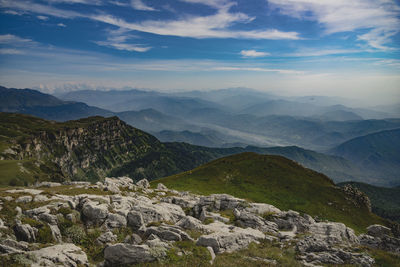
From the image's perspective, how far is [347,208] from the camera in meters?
64.7

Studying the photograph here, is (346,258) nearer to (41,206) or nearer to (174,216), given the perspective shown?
(174,216)

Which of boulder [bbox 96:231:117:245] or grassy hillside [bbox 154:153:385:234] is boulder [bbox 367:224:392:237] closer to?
grassy hillside [bbox 154:153:385:234]

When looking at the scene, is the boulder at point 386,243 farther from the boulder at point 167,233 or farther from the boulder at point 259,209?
the boulder at point 167,233

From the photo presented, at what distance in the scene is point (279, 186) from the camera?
7588cm

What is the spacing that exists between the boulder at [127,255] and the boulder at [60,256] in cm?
176

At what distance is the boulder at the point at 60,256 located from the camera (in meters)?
14.5

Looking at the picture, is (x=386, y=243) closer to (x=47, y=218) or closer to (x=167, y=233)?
(x=167, y=233)

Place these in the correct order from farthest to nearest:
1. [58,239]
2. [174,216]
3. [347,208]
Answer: [347,208] < [174,216] < [58,239]

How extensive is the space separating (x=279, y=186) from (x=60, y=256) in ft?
239

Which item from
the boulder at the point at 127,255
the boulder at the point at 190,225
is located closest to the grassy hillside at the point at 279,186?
the boulder at the point at 190,225

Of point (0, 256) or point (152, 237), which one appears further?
point (152, 237)

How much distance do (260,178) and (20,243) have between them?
2978 inches

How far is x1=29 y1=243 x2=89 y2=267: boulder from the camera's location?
14462 mm

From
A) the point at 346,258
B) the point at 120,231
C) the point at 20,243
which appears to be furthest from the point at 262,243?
the point at 20,243
